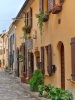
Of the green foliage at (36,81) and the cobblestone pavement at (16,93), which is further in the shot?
the green foliage at (36,81)

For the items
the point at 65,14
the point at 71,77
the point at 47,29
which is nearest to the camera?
the point at 71,77

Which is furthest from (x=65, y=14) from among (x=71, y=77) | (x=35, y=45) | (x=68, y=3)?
(x=35, y=45)

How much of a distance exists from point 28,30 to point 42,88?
30.6 feet

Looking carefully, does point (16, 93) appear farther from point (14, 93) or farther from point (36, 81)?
point (36, 81)

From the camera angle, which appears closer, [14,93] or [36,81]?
[14,93]

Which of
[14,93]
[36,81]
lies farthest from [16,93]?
[36,81]

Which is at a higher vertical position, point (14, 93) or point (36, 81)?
point (36, 81)

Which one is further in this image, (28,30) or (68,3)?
(28,30)

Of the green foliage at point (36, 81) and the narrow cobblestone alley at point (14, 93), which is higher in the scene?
the green foliage at point (36, 81)

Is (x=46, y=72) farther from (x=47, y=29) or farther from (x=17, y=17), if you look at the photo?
(x=17, y=17)

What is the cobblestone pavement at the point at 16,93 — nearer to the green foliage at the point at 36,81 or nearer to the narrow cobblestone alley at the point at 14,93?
the narrow cobblestone alley at the point at 14,93

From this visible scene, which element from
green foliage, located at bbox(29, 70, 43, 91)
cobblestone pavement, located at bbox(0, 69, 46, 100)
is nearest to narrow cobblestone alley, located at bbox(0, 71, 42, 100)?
cobblestone pavement, located at bbox(0, 69, 46, 100)

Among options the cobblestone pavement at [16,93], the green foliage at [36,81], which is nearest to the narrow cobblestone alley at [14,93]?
the cobblestone pavement at [16,93]

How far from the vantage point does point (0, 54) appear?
80.1 meters
